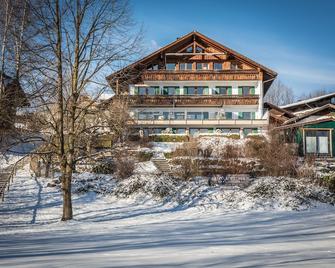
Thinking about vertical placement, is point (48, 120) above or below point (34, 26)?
below

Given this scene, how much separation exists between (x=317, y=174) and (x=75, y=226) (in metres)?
14.0

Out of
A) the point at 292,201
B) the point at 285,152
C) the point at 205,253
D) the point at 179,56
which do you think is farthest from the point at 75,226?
the point at 179,56

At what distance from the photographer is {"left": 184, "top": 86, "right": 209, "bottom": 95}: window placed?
44.0 m

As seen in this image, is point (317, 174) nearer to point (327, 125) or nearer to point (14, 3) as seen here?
point (327, 125)

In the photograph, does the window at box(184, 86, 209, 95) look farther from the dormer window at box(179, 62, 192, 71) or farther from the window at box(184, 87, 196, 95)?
the dormer window at box(179, 62, 192, 71)

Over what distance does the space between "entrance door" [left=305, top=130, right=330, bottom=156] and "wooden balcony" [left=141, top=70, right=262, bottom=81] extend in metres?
13.4

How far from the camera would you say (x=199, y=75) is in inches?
1714

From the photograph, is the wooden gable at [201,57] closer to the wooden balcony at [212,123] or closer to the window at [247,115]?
the window at [247,115]

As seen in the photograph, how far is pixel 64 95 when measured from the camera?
1602 cm

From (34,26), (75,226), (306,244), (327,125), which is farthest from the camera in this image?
(327,125)

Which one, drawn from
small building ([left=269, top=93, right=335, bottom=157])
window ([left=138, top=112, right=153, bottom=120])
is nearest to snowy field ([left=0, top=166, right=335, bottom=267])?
small building ([left=269, top=93, right=335, bottom=157])

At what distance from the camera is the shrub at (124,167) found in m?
22.3

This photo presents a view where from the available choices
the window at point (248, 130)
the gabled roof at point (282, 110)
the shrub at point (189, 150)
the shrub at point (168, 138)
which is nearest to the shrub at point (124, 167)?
the shrub at point (189, 150)

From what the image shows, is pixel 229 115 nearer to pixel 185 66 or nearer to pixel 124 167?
pixel 185 66
